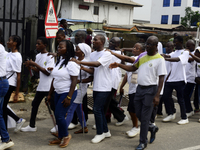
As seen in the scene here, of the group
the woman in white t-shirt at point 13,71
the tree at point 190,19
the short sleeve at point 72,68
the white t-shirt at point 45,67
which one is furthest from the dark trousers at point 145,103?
the tree at point 190,19

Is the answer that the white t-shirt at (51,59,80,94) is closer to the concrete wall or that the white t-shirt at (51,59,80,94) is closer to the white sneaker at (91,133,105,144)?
the white sneaker at (91,133,105,144)

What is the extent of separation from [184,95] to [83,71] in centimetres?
324

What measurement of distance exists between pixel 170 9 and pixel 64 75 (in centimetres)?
5251

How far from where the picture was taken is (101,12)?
39.0 metres

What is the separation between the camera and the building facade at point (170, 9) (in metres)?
52.2

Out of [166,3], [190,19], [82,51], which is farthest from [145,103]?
[166,3]

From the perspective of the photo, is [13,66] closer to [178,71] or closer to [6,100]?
[6,100]

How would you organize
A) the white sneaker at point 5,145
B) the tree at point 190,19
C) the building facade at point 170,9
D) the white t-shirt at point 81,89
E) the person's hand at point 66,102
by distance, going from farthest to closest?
the building facade at point 170,9
the tree at point 190,19
the white t-shirt at point 81,89
the person's hand at point 66,102
the white sneaker at point 5,145

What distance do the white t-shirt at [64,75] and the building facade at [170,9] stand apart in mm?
50277

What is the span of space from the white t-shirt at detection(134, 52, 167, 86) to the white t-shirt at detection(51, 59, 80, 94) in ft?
3.64

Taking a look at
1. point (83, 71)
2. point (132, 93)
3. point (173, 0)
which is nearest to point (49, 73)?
point (83, 71)

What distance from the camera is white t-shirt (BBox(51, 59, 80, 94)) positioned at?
4.83 meters

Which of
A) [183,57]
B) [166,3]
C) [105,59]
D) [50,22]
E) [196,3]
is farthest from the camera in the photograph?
[166,3]

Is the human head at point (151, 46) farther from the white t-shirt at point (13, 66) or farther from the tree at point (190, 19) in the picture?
the tree at point (190, 19)
